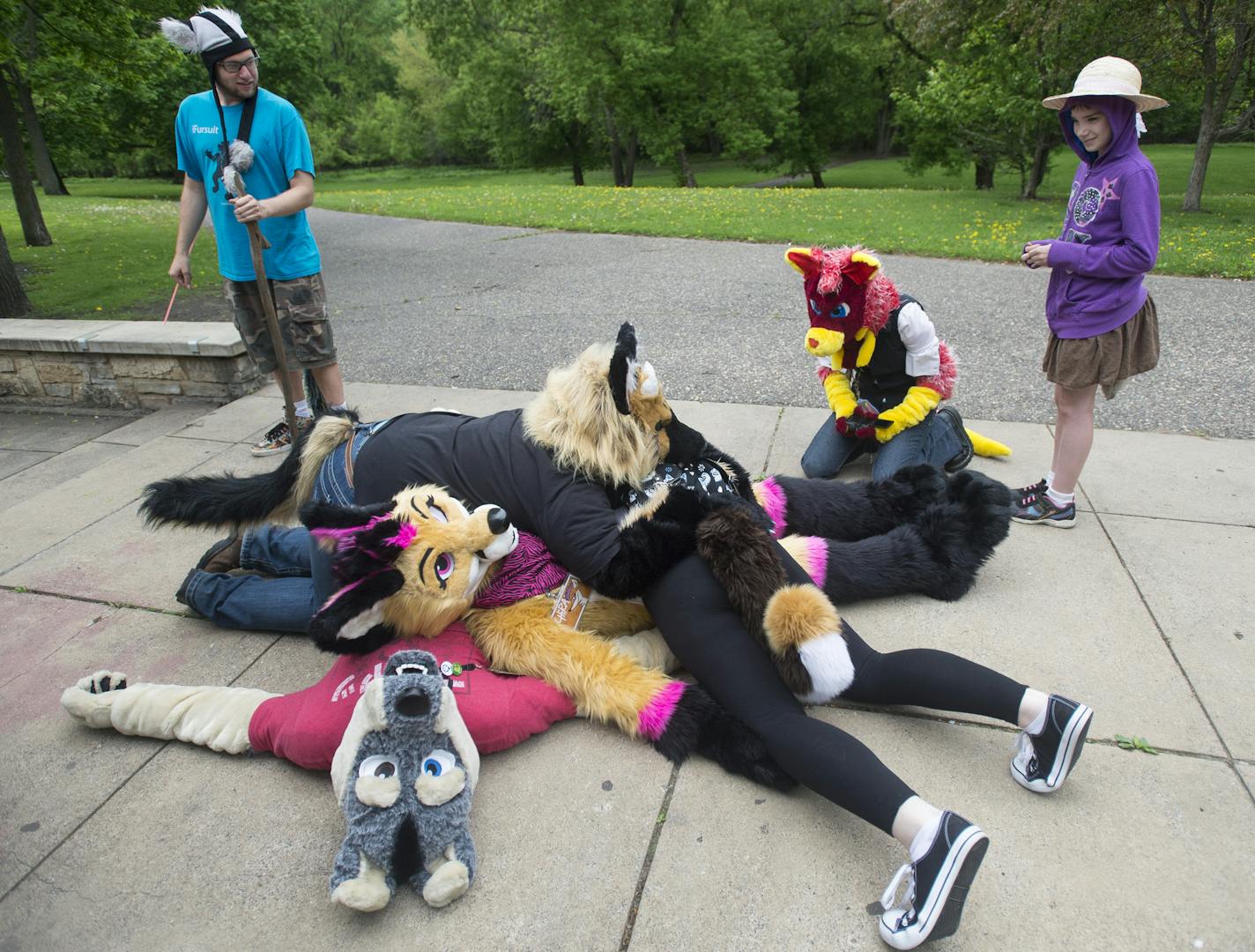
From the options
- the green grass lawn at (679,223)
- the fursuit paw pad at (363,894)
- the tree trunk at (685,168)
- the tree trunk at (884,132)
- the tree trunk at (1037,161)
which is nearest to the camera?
the fursuit paw pad at (363,894)

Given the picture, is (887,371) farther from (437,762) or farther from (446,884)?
(446,884)

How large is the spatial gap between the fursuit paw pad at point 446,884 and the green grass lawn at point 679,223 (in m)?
7.69

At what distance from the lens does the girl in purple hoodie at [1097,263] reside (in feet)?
9.83

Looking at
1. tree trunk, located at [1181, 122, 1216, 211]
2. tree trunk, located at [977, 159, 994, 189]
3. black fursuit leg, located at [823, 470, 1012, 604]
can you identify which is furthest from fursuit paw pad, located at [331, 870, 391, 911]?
tree trunk, located at [977, 159, 994, 189]

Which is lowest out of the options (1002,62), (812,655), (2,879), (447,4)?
(2,879)

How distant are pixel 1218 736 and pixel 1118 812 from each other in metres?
0.50

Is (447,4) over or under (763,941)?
over

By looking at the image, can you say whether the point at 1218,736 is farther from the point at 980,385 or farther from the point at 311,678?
the point at 980,385

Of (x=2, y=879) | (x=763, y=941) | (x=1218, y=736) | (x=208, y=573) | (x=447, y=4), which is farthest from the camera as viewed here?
(x=447, y=4)

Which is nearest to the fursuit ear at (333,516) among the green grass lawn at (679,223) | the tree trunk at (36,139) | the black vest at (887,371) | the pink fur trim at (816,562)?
the pink fur trim at (816,562)

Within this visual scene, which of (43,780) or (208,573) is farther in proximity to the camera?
(208,573)

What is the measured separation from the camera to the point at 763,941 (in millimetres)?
1780

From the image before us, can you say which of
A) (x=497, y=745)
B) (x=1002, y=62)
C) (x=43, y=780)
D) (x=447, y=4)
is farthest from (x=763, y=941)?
(x=447, y=4)

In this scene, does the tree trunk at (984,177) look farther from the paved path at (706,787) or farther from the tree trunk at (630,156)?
the paved path at (706,787)
